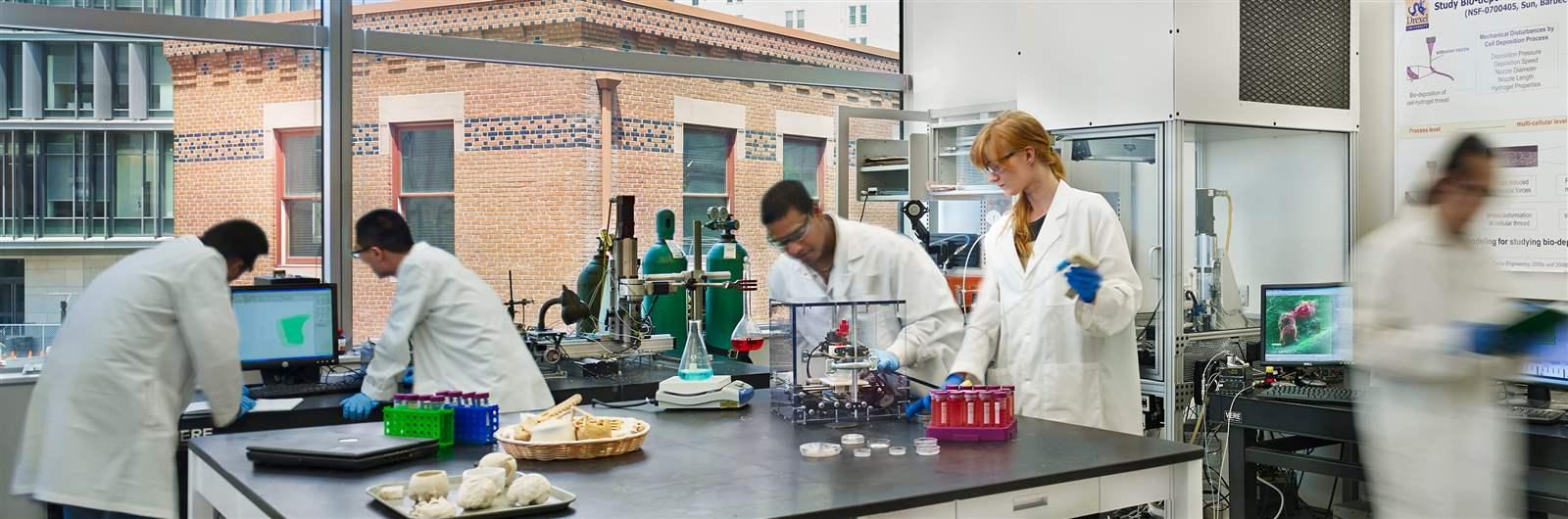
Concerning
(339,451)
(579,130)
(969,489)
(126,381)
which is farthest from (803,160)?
(969,489)

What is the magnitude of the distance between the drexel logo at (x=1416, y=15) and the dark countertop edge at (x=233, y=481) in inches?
152

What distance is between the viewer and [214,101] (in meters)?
4.73

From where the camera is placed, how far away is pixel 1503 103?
3.93 metres

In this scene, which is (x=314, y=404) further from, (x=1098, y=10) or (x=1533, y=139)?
(x=1533, y=139)

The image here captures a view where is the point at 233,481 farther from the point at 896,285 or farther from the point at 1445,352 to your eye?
the point at 1445,352

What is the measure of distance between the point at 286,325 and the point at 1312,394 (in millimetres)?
3184

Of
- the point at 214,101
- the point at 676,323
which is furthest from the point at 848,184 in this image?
the point at 214,101

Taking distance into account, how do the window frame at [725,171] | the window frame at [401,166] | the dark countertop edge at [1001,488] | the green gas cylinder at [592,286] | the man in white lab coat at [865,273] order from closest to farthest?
the dark countertop edge at [1001,488] → the man in white lab coat at [865,273] → the green gas cylinder at [592,286] → the window frame at [401,166] → the window frame at [725,171]

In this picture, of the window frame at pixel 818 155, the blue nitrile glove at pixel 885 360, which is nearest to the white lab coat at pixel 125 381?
the blue nitrile glove at pixel 885 360

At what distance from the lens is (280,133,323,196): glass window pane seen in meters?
4.60

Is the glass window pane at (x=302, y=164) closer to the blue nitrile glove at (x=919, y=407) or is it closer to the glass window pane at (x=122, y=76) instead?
the glass window pane at (x=122, y=76)

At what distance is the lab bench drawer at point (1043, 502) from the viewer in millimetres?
2129

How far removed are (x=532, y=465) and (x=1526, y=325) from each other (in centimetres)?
195

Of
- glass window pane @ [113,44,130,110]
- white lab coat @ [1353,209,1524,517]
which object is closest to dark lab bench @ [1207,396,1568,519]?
white lab coat @ [1353,209,1524,517]
